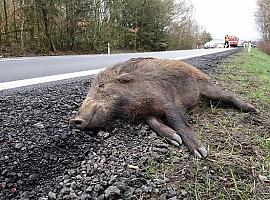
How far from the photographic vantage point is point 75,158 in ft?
9.77

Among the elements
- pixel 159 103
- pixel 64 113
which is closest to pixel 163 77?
pixel 159 103

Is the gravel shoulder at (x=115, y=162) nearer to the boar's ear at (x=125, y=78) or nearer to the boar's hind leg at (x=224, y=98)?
the boar's ear at (x=125, y=78)

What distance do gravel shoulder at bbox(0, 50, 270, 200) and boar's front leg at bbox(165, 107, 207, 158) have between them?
66mm

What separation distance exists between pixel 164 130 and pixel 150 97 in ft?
1.39

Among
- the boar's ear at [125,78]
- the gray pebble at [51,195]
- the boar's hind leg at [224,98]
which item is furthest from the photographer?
the boar's hind leg at [224,98]

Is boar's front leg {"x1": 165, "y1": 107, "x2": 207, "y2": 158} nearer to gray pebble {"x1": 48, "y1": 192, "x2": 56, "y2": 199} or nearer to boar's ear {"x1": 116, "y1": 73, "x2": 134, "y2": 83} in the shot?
boar's ear {"x1": 116, "y1": 73, "x2": 134, "y2": 83}

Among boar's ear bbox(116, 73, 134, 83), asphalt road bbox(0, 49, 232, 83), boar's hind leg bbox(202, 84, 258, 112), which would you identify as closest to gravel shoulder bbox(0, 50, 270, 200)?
boar's ear bbox(116, 73, 134, 83)

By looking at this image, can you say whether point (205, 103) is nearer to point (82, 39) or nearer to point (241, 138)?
point (241, 138)

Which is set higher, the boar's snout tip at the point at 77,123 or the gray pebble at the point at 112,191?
the boar's snout tip at the point at 77,123

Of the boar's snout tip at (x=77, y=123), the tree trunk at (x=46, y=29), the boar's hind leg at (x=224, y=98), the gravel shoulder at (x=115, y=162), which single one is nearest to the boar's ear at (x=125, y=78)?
the gravel shoulder at (x=115, y=162)

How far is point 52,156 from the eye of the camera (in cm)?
293

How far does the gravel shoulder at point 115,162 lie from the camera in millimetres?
2545

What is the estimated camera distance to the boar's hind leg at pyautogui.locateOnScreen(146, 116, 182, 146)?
3.29 meters

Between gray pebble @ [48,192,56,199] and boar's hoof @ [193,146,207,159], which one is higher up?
boar's hoof @ [193,146,207,159]
